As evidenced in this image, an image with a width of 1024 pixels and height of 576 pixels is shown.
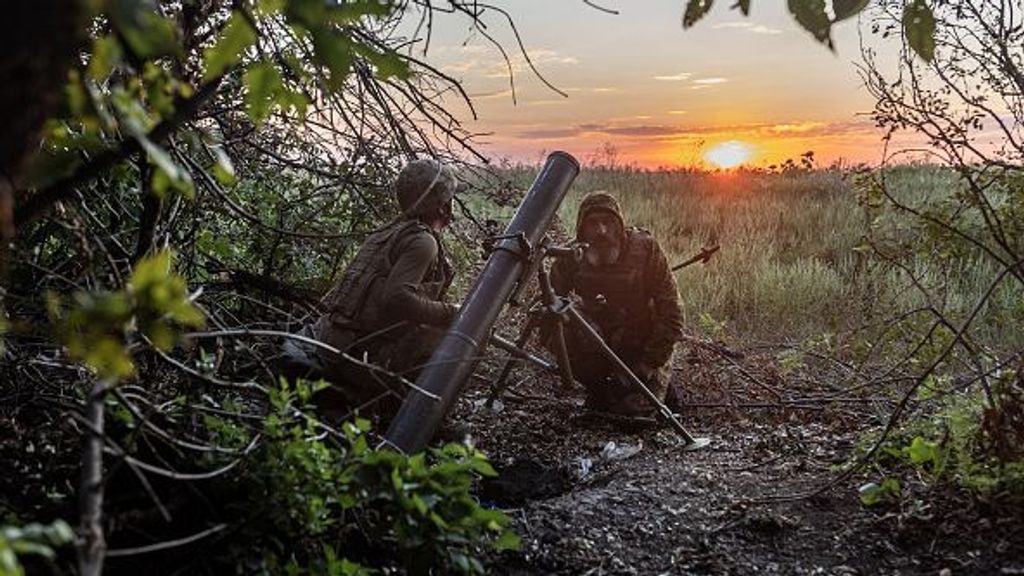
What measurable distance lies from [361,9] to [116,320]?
1.90ft

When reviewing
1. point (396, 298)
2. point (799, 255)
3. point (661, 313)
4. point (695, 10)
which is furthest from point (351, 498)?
point (799, 255)

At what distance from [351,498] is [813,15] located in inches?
61.5

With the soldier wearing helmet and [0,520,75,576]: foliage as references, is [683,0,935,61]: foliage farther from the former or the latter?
the soldier wearing helmet

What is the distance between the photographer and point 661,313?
18.9 feet

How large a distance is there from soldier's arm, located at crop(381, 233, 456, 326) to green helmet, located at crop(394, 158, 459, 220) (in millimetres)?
170

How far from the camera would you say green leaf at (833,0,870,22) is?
1546 mm

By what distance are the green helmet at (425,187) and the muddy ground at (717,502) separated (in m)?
1.36

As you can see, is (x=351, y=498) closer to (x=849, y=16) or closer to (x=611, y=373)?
(x=849, y=16)


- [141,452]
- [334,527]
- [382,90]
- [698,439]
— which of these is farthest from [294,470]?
[698,439]

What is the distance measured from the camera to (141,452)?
2557 mm

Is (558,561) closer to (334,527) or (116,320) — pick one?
(334,527)

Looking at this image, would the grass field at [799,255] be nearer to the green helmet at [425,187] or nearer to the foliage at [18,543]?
the green helmet at [425,187]

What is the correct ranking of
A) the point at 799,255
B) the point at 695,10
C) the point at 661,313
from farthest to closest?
the point at 799,255, the point at 661,313, the point at 695,10

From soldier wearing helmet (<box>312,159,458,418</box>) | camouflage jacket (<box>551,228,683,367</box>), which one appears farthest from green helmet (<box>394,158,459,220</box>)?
camouflage jacket (<box>551,228,683,367</box>)
